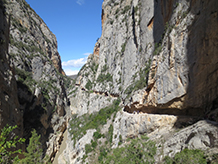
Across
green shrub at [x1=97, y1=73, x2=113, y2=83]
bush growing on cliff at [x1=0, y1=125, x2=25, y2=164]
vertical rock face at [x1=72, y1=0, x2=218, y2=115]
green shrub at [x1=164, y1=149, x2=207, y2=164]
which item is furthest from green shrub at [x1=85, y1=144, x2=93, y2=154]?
green shrub at [x1=97, y1=73, x2=113, y2=83]

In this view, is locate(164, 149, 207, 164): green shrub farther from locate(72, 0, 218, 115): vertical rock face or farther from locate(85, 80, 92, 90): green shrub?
locate(85, 80, 92, 90): green shrub

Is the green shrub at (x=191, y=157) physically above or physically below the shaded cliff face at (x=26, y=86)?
below

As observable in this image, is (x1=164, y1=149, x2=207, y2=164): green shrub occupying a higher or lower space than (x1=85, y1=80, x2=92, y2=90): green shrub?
lower

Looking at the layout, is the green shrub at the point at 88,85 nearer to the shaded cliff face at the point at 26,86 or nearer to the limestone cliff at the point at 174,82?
the shaded cliff face at the point at 26,86

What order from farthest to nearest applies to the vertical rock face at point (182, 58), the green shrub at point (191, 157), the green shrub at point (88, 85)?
the green shrub at point (88, 85)
the vertical rock face at point (182, 58)
the green shrub at point (191, 157)

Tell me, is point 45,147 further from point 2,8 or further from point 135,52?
point 135,52

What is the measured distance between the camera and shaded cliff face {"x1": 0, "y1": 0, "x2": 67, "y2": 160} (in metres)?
13.8

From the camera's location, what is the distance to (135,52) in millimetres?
24312

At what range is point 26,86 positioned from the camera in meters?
23.1

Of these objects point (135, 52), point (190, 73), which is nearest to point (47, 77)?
point (135, 52)

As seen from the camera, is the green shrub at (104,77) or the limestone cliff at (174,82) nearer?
the limestone cliff at (174,82)

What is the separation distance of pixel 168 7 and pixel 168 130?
38.0ft

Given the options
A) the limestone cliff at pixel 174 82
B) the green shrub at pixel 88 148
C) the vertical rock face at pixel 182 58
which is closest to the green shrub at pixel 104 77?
the limestone cliff at pixel 174 82

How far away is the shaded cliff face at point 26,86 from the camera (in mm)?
13812
